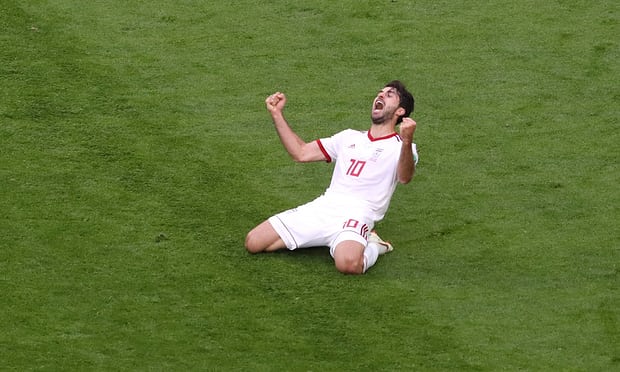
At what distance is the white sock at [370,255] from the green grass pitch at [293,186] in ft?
0.41

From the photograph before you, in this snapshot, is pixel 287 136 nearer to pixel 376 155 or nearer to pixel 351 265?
→ pixel 376 155

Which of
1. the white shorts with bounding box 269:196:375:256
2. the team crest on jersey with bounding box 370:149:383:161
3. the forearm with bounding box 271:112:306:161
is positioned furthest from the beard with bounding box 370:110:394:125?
the white shorts with bounding box 269:196:375:256

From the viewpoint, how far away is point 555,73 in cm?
1273

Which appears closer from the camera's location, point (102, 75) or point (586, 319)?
point (586, 319)

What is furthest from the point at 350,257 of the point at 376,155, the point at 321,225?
the point at 376,155

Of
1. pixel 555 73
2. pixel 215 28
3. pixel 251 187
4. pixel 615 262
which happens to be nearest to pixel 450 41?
pixel 555 73

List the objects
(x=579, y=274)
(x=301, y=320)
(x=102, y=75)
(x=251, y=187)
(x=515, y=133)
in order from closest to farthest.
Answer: (x=301, y=320) → (x=579, y=274) → (x=251, y=187) → (x=515, y=133) → (x=102, y=75)

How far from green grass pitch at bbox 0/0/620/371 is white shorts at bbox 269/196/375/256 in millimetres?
152

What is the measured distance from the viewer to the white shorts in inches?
391

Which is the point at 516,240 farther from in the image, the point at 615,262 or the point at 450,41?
the point at 450,41

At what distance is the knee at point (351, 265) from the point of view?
9695 millimetres

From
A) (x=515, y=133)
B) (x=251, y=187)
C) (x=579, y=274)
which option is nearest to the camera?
(x=579, y=274)

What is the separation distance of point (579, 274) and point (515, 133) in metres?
2.32

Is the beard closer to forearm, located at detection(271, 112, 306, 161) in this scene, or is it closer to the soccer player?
the soccer player
